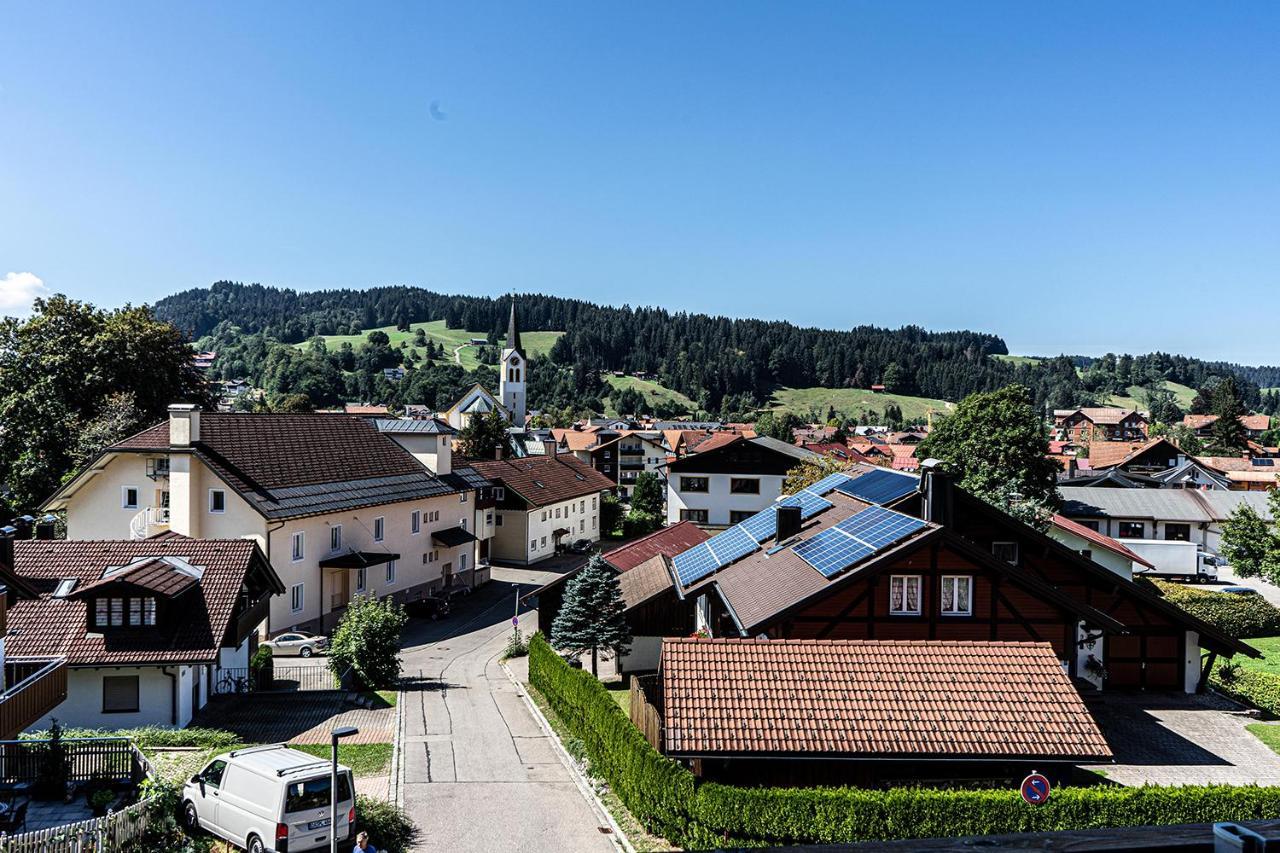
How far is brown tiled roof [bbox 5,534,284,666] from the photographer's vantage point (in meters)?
25.1

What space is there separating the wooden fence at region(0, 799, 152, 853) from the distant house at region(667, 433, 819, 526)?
57.3 m

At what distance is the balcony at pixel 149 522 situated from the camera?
39.6 m

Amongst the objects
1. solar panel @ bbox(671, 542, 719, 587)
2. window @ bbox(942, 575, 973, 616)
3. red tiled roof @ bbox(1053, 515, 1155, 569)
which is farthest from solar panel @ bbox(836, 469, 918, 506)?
red tiled roof @ bbox(1053, 515, 1155, 569)

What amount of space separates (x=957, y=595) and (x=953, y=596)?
13 centimetres

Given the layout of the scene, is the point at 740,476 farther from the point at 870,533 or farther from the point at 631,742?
the point at 631,742

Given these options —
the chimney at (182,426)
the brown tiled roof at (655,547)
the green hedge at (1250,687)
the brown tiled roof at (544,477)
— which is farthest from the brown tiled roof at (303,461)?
the green hedge at (1250,687)

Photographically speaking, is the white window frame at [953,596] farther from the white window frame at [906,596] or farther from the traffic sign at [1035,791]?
the traffic sign at [1035,791]

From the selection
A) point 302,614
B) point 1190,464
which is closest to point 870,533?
point 302,614

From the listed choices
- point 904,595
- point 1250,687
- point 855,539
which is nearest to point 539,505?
point 855,539

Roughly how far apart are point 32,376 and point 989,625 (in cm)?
5377

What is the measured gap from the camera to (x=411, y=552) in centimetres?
4856

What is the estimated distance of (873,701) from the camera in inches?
695

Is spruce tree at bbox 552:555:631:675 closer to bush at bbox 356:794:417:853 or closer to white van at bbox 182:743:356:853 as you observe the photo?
bush at bbox 356:794:417:853

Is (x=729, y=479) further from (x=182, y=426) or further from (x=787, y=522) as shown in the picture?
(x=182, y=426)
